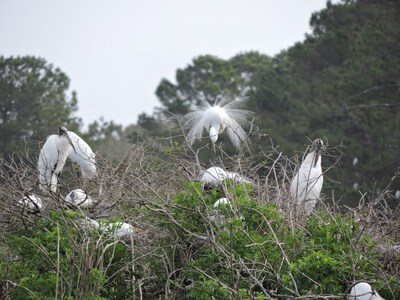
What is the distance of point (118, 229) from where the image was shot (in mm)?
8492

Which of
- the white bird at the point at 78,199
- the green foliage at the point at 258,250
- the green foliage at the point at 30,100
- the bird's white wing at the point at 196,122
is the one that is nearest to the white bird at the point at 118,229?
the green foliage at the point at 258,250

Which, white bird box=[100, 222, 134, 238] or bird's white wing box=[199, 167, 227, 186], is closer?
white bird box=[100, 222, 134, 238]

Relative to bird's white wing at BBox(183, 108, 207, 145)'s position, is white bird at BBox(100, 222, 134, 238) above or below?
below

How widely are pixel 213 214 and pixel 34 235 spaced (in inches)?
58.2

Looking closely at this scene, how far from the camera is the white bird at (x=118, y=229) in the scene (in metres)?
8.35

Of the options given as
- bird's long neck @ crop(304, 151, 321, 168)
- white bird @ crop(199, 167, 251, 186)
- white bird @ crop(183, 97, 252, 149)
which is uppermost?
white bird @ crop(183, 97, 252, 149)

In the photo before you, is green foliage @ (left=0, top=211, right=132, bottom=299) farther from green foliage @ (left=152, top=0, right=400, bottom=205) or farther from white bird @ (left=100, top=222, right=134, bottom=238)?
green foliage @ (left=152, top=0, right=400, bottom=205)

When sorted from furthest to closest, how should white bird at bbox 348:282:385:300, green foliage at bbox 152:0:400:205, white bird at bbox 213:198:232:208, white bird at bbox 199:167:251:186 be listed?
green foliage at bbox 152:0:400:205, white bird at bbox 199:167:251:186, white bird at bbox 213:198:232:208, white bird at bbox 348:282:385:300

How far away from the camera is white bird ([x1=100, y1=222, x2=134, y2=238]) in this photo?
8.35m

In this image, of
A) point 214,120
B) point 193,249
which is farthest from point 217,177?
point 214,120

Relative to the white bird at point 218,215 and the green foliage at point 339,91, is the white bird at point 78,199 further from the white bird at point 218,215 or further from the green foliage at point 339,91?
the green foliage at point 339,91

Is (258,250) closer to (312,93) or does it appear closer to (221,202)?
(221,202)

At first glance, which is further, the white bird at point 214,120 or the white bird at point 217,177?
the white bird at point 214,120

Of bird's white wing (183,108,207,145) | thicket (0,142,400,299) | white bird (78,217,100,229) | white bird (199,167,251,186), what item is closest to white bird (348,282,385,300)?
thicket (0,142,400,299)
